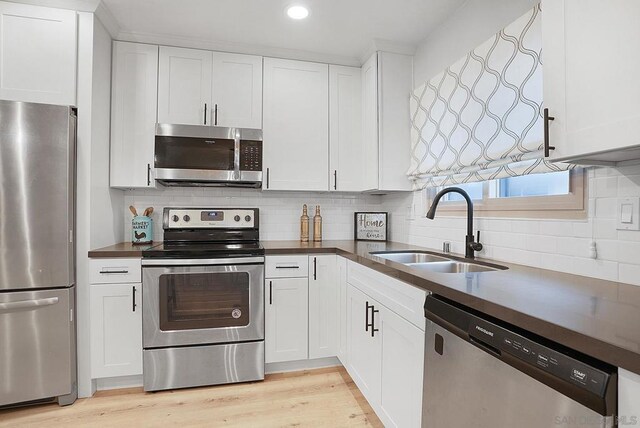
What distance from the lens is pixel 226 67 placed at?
8.71 feet

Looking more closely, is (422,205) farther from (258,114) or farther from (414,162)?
(258,114)

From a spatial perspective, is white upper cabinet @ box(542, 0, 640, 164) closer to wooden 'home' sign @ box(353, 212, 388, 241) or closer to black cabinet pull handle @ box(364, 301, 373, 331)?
black cabinet pull handle @ box(364, 301, 373, 331)

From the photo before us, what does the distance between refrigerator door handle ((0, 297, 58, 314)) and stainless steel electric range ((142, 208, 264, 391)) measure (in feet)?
1.63

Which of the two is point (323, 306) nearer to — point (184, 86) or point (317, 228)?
point (317, 228)

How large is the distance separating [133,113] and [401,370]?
2492mm

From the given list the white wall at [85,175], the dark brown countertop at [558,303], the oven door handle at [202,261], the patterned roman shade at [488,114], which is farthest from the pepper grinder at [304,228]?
the white wall at [85,175]

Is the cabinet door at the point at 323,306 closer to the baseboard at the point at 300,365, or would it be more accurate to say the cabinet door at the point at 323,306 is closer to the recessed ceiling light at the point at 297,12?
the baseboard at the point at 300,365

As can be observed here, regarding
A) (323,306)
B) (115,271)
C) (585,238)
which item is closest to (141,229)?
(115,271)

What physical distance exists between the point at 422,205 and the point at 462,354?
1.59 meters

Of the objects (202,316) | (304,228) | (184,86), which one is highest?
(184,86)

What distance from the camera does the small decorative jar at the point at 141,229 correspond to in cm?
258

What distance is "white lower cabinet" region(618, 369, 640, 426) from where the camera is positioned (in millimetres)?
650

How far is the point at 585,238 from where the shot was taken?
139 cm

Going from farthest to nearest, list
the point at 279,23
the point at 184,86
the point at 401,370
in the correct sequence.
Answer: the point at 184,86, the point at 279,23, the point at 401,370
